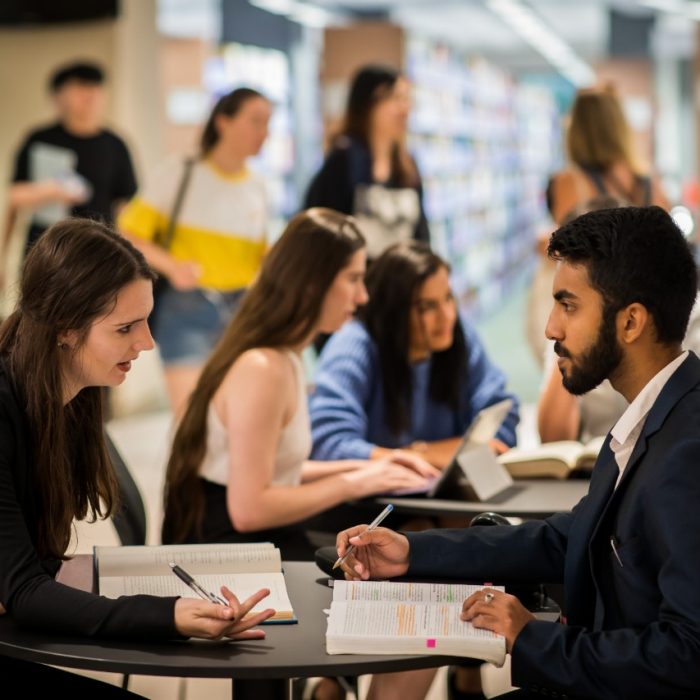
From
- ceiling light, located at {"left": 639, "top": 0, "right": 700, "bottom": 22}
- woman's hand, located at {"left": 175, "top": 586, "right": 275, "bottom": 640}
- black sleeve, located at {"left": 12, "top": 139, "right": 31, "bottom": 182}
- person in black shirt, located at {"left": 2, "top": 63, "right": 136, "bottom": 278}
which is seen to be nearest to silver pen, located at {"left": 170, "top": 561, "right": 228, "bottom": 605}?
woman's hand, located at {"left": 175, "top": 586, "right": 275, "bottom": 640}

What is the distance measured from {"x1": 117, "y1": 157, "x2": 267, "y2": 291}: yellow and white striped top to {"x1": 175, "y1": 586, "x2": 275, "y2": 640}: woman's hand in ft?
10.8

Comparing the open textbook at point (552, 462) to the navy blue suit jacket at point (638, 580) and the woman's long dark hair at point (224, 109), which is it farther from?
the woman's long dark hair at point (224, 109)

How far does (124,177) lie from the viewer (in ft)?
23.1

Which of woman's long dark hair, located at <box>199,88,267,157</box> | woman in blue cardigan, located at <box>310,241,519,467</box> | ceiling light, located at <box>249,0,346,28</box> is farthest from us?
ceiling light, located at <box>249,0,346,28</box>

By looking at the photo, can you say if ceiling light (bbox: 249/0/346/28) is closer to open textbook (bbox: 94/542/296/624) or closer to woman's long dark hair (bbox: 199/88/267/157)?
woman's long dark hair (bbox: 199/88/267/157)

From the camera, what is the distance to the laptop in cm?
295

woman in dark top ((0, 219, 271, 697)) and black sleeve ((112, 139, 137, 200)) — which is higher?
black sleeve ((112, 139, 137, 200))

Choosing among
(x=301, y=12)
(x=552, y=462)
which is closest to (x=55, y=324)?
(x=552, y=462)

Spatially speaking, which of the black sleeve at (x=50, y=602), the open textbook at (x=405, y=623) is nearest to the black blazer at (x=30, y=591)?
the black sleeve at (x=50, y=602)

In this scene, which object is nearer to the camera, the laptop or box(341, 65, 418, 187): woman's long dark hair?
the laptop

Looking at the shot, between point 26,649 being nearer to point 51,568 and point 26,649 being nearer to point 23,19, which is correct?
point 51,568

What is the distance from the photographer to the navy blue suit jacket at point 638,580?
1707 millimetres

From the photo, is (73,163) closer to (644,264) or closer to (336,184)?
(336,184)

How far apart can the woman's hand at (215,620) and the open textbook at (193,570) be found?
157 millimetres
